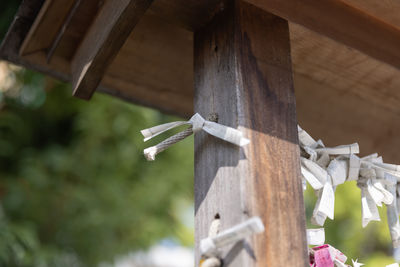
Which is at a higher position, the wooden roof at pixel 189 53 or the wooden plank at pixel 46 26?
the wooden plank at pixel 46 26

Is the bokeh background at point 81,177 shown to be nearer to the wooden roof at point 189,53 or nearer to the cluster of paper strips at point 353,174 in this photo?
the wooden roof at point 189,53

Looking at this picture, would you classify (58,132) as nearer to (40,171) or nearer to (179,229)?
(40,171)

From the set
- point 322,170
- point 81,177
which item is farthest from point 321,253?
point 81,177

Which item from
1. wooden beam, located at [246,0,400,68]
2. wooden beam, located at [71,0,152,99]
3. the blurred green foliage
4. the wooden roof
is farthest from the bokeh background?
wooden beam, located at [246,0,400,68]

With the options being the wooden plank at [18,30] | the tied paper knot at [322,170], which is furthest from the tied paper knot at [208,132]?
the wooden plank at [18,30]

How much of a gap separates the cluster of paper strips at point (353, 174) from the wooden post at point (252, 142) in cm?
7

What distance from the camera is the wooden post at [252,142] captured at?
522mm

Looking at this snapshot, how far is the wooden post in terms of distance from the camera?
522mm

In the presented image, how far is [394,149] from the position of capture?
1125 mm

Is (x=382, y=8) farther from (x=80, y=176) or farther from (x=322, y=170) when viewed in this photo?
(x=80, y=176)

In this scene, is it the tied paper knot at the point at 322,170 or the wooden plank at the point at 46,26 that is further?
the wooden plank at the point at 46,26

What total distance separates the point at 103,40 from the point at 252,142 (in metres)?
0.31

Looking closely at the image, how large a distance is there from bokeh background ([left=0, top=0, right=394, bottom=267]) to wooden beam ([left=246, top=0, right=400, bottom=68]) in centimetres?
194

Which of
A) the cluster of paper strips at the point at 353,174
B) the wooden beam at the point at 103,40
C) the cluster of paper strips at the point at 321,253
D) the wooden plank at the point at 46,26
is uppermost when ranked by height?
the wooden plank at the point at 46,26
